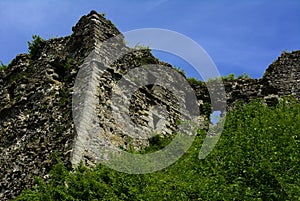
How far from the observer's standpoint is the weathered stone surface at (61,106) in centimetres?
1066

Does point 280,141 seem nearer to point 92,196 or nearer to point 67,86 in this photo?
point 92,196

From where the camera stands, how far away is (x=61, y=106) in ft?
37.6

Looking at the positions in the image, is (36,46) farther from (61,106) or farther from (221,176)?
(221,176)

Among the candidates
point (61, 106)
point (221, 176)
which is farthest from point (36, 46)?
point (221, 176)

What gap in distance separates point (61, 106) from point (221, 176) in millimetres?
4285

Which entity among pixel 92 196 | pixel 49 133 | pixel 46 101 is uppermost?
pixel 46 101

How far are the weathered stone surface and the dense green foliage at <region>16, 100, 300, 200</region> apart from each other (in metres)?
0.97

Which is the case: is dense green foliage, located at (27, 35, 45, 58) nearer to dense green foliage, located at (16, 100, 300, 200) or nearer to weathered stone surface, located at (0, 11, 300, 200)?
weathered stone surface, located at (0, 11, 300, 200)

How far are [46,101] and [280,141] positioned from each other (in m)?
5.14

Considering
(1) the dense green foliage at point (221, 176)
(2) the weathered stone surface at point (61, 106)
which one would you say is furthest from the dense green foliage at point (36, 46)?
(1) the dense green foliage at point (221, 176)

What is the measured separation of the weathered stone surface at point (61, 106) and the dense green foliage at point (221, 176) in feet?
3.19

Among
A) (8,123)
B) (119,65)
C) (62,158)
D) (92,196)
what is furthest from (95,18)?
(92,196)

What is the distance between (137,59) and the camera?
1328cm

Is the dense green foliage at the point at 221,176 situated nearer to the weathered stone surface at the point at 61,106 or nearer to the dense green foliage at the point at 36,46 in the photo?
the weathered stone surface at the point at 61,106
